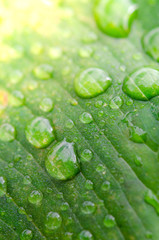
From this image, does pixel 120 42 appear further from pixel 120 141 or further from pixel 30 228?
pixel 30 228

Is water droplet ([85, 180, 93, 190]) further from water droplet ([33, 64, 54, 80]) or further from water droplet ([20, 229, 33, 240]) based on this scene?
water droplet ([33, 64, 54, 80])

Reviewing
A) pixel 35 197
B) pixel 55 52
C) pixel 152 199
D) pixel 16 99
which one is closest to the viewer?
pixel 152 199

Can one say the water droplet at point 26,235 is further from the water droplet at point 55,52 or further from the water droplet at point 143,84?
the water droplet at point 55,52

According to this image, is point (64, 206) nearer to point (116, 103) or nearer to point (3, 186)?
point (3, 186)

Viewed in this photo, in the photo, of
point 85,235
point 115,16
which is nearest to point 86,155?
point 85,235

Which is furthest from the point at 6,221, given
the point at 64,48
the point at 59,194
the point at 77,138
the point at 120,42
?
the point at 120,42

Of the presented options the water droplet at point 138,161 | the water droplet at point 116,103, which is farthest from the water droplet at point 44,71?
the water droplet at point 138,161

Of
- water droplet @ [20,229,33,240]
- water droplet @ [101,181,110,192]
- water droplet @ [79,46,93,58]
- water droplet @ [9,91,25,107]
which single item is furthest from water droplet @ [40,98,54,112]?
water droplet @ [20,229,33,240]
